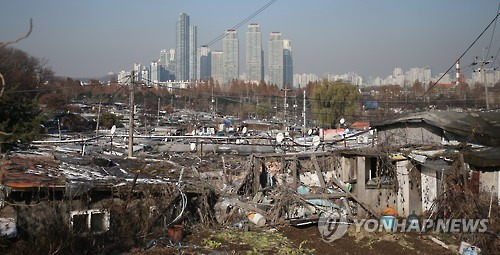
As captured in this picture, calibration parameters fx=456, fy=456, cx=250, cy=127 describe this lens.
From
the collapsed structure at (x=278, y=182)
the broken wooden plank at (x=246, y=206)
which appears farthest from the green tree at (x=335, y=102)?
the broken wooden plank at (x=246, y=206)

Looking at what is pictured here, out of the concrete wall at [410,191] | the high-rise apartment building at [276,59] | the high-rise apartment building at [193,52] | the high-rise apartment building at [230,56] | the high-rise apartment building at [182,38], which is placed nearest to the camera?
the concrete wall at [410,191]

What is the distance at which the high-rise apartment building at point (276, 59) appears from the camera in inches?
→ 2729

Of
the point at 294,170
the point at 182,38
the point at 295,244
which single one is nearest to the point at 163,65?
the point at 182,38

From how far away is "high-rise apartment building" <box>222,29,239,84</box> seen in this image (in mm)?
60541

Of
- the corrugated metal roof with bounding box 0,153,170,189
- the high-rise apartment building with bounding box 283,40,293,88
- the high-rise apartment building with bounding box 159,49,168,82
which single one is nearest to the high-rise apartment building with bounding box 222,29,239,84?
the high-rise apartment building with bounding box 159,49,168,82

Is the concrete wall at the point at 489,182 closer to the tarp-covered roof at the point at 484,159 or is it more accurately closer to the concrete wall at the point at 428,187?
the tarp-covered roof at the point at 484,159

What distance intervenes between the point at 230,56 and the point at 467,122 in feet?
187

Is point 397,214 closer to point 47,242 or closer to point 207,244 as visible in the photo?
point 207,244

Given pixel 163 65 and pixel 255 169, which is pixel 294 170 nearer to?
pixel 255 169

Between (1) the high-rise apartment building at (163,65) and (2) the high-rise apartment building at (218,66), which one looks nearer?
(1) the high-rise apartment building at (163,65)

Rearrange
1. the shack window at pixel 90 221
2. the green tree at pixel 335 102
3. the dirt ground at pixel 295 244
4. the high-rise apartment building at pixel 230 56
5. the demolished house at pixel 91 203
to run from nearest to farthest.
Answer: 1. the demolished house at pixel 91 203
2. the shack window at pixel 90 221
3. the dirt ground at pixel 295 244
4. the green tree at pixel 335 102
5. the high-rise apartment building at pixel 230 56

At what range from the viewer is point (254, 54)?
68.0 meters

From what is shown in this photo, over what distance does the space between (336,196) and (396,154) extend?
1.68 meters

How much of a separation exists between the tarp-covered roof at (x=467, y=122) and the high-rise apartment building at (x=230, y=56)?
158 feet
